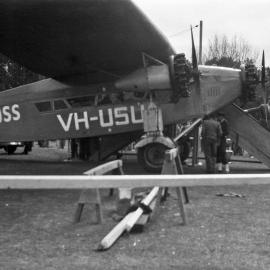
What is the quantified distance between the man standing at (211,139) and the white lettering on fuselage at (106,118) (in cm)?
183

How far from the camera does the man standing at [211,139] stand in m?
13.2

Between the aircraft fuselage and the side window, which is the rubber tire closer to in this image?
the aircraft fuselage

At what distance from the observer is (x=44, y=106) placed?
1483 centimetres

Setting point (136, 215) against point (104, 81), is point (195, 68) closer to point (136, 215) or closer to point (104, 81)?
point (104, 81)

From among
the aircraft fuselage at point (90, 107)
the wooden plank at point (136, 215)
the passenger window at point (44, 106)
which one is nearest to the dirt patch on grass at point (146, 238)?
the wooden plank at point (136, 215)

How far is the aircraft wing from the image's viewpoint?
382 inches

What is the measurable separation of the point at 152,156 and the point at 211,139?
160 cm

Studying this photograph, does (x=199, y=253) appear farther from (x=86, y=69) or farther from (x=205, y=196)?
(x=86, y=69)

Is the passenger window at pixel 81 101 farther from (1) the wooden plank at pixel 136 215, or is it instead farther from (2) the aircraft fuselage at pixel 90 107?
(1) the wooden plank at pixel 136 215

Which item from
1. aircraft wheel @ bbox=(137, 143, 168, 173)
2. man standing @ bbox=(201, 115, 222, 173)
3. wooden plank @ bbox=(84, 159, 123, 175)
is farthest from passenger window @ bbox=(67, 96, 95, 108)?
wooden plank @ bbox=(84, 159, 123, 175)

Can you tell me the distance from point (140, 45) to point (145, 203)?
6.49m

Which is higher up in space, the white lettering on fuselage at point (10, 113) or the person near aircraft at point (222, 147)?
the white lettering on fuselage at point (10, 113)

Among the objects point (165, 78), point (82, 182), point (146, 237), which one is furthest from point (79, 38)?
point (82, 182)

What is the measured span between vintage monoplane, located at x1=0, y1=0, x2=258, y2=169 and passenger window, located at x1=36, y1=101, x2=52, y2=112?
0.02m
